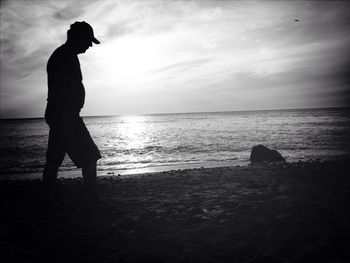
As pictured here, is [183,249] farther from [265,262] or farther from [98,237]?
[98,237]

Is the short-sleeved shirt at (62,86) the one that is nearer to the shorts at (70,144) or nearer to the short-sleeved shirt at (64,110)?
the short-sleeved shirt at (64,110)

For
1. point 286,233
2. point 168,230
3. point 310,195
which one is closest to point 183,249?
point 168,230

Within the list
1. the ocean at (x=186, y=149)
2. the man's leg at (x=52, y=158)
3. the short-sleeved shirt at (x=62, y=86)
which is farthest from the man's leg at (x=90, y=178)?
the ocean at (x=186, y=149)

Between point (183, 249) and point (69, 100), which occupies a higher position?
point (69, 100)

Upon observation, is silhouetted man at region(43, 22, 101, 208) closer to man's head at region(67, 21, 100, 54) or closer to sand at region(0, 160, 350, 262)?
man's head at region(67, 21, 100, 54)

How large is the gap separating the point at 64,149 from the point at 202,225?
8.24ft

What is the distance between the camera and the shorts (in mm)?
4191

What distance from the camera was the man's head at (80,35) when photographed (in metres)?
4.29

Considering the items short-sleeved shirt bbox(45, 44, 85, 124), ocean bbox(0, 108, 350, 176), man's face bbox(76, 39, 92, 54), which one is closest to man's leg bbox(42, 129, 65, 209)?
short-sleeved shirt bbox(45, 44, 85, 124)

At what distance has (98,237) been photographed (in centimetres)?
340

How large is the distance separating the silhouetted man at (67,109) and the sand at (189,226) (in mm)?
924

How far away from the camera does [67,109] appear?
4.22m

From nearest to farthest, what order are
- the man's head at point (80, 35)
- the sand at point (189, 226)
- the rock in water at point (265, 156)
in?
the sand at point (189, 226)
the man's head at point (80, 35)
the rock in water at point (265, 156)

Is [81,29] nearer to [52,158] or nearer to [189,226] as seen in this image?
[52,158]
